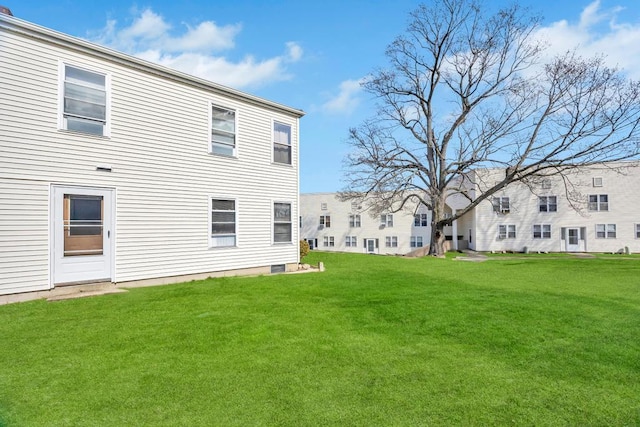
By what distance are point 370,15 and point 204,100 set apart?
713 centimetres

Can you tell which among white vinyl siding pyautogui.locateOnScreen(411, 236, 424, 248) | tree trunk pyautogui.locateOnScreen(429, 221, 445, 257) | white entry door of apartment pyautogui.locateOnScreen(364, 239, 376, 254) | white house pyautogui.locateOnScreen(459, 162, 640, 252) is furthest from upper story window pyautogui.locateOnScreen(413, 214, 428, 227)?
tree trunk pyautogui.locateOnScreen(429, 221, 445, 257)

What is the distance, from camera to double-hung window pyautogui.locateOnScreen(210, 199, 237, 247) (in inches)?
425

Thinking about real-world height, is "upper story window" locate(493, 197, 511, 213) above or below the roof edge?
below

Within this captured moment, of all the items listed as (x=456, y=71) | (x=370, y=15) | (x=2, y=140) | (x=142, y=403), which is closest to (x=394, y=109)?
(x=456, y=71)

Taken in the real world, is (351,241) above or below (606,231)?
below

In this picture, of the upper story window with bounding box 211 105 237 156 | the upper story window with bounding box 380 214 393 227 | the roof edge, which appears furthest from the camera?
the upper story window with bounding box 380 214 393 227

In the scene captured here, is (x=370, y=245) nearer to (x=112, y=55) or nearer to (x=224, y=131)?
(x=224, y=131)

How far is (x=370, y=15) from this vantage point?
1303 centimetres

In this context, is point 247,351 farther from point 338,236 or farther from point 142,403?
point 338,236

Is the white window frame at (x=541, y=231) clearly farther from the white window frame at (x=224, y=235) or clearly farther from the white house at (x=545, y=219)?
the white window frame at (x=224, y=235)

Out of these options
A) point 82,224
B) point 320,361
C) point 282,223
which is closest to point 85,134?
point 82,224

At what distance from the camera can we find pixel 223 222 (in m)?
11.0

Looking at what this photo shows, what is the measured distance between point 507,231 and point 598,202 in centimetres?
731

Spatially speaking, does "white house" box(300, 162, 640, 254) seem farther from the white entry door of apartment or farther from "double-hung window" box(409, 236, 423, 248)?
the white entry door of apartment
